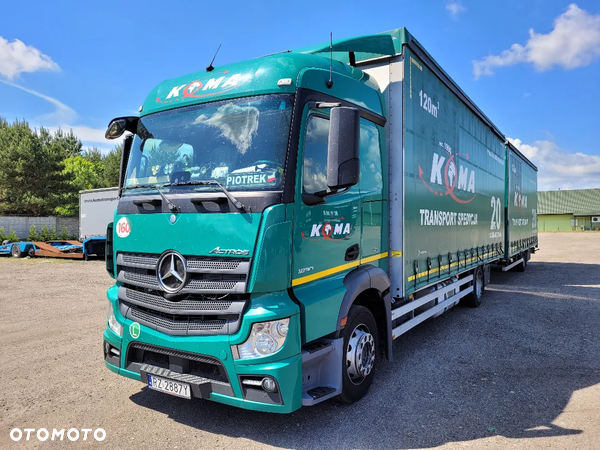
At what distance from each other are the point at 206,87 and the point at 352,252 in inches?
78.8

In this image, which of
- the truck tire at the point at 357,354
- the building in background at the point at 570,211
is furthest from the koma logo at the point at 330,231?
the building in background at the point at 570,211

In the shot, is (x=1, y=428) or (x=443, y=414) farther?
(x=443, y=414)

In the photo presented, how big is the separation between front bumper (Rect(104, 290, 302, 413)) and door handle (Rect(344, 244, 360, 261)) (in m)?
0.96

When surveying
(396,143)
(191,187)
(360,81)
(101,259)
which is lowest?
(101,259)

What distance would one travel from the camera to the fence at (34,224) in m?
28.6

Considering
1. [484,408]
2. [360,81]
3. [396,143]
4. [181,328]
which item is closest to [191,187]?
[181,328]

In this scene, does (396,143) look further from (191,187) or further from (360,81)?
(191,187)

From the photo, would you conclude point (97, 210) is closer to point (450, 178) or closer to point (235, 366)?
point (450, 178)

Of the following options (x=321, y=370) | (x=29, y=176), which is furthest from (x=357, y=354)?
(x=29, y=176)

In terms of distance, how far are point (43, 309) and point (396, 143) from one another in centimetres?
758

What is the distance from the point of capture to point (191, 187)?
3.48m

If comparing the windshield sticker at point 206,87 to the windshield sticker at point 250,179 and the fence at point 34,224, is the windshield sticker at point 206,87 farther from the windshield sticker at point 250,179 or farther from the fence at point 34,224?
the fence at point 34,224

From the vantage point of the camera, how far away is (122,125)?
14.2 feet

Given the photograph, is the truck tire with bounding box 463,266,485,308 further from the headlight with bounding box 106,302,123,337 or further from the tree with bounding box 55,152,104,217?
the tree with bounding box 55,152,104,217
